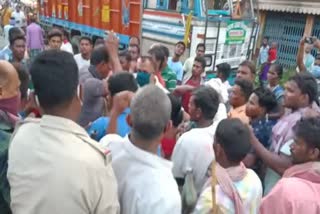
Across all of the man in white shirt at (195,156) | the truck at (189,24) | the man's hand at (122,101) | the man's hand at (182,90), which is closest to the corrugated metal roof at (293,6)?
the truck at (189,24)

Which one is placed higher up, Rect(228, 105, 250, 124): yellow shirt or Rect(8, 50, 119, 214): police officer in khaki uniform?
Rect(8, 50, 119, 214): police officer in khaki uniform

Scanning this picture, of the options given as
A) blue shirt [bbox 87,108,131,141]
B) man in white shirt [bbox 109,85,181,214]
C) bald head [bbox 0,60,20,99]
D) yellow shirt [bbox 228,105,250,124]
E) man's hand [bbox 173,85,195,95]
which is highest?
bald head [bbox 0,60,20,99]

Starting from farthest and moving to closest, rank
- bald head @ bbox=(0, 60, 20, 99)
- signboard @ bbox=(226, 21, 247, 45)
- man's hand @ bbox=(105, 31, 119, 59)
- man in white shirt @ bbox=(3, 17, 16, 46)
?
signboard @ bbox=(226, 21, 247, 45)
man in white shirt @ bbox=(3, 17, 16, 46)
man's hand @ bbox=(105, 31, 119, 59)
bald head @ bbox=(0, 60, 20, 99)

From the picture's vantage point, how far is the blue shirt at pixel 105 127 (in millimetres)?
2172

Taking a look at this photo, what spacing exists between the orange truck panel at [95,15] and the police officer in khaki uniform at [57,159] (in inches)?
282

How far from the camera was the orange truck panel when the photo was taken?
844 centimetres

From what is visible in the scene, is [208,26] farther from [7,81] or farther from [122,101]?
[7,81]

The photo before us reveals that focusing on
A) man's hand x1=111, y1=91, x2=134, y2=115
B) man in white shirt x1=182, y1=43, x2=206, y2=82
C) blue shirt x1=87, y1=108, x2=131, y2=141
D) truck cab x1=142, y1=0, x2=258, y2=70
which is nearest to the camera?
man's hand x1=111, y1=91, x2=134, y2=115

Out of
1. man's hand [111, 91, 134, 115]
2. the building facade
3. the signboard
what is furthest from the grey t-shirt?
the building facade

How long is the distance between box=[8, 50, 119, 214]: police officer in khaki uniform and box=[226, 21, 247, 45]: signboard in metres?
6.62

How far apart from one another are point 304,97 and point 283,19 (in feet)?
34.9

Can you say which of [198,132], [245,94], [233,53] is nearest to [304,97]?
[245,94]

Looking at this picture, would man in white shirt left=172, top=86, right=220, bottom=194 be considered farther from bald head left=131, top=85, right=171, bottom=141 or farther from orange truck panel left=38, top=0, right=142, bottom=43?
orange truck panel left=38, top=0, right=142, bottom=43

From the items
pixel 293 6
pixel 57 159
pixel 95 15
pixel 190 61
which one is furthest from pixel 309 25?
pixel 57 159
